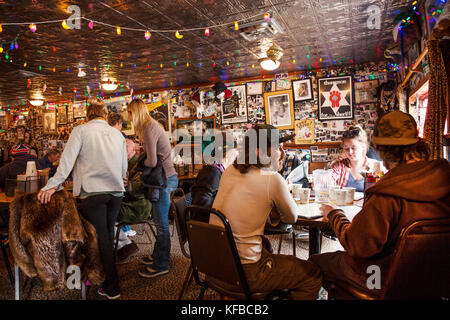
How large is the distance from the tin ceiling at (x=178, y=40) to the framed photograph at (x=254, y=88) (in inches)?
10.2

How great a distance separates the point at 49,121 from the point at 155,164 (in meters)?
7.75

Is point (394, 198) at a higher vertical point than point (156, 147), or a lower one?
lower

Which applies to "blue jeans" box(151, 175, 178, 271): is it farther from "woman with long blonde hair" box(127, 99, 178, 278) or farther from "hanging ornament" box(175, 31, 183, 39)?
"hanging ornament" box(175, 31, 183, 39)

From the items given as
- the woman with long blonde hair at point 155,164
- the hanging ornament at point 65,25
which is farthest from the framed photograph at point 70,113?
the woman with long blonde hair at point 155,164

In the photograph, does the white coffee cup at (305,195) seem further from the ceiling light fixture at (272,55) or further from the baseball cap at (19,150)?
the baseball cap at (19,150)

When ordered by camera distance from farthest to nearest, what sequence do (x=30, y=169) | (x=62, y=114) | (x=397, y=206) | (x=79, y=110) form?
(x=62, y=114) → (x=79, y=110) → (x=30, y=169) → (x=397, y=206)

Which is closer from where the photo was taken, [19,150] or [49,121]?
[19,150]

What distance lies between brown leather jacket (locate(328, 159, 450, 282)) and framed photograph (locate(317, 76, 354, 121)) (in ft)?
15.0

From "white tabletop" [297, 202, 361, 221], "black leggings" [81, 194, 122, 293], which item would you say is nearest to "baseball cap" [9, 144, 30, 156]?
"black leggings" [81, 194, 122, 293]

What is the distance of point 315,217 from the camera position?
5.90ft

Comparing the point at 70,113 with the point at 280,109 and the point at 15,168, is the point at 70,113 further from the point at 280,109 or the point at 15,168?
the point at 280,109

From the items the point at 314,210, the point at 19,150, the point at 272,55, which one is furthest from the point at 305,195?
the point at 19,150

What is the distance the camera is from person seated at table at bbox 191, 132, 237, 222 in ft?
7.61

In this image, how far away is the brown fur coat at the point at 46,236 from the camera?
215 cm
